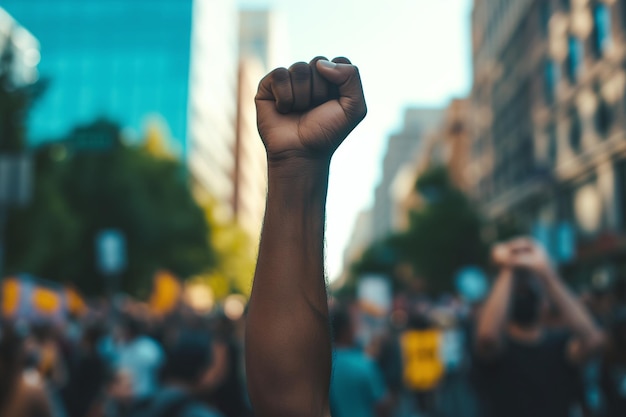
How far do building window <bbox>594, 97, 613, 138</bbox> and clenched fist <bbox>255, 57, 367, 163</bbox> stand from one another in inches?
1049

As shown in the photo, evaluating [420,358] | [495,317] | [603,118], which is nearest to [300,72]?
[495,317]

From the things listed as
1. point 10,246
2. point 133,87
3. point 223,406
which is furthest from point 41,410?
point 133,87

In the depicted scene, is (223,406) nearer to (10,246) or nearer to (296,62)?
(296,62)

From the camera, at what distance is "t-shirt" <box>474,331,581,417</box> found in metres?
3.61

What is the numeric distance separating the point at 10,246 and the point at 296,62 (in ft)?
76.8

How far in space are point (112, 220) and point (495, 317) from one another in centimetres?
3226

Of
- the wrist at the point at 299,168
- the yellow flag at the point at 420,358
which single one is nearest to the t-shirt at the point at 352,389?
the wrist at the point at 299,168

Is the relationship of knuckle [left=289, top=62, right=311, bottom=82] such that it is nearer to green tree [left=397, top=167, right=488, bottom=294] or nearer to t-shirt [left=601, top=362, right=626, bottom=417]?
t-shirt [left=601, top=362, right=626, bottom=417]

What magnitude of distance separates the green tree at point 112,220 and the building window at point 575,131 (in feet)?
63.2

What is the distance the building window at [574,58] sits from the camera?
29.4 meters

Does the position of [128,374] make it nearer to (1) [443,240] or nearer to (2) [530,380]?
(2) [530,380]

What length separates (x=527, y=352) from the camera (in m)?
3.71

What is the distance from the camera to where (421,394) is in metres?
11.6

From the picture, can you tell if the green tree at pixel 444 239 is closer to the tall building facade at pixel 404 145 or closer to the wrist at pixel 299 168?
the wrist at pixel 299 168
